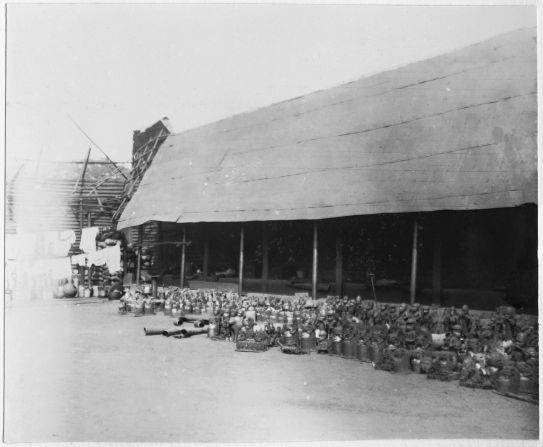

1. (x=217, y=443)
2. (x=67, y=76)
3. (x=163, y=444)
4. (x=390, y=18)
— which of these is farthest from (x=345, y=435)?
(x=67, y=76)

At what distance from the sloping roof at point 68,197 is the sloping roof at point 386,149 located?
420cm

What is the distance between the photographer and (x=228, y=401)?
7.12 metres

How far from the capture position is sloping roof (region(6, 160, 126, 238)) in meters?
19.6

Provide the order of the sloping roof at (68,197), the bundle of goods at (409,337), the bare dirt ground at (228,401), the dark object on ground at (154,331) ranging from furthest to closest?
the sloping roof at (68,197) → the dark object on ground at (154,331) → the bundle of goods at (409,337) → the bare dirt ground at (228,401)

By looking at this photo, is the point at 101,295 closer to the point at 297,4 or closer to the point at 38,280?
the point at 38,280

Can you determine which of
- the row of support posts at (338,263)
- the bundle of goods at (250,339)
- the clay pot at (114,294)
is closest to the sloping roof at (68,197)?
the clay pot at (114,294)

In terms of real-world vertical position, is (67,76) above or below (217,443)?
above

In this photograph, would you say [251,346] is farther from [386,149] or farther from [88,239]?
[88,239]

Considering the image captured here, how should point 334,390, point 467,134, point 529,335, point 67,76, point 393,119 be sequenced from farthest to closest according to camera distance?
1. point 393,119
2. point 467,134
3. point 67,76
4. point 529,335
5. point 334,390

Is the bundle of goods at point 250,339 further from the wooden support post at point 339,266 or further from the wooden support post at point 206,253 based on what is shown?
the wooden support post at point 206,253

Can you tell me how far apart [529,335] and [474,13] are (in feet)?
17.6

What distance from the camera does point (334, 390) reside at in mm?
7504

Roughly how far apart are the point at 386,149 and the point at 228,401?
8.05 metres

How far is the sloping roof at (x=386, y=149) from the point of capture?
428 inches
